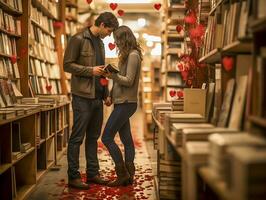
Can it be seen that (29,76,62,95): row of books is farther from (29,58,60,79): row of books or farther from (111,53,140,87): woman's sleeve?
(111,53,140,87): woman's sleeve

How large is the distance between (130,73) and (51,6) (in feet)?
10.6

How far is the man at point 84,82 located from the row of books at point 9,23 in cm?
92

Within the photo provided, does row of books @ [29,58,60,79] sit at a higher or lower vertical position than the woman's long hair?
lower

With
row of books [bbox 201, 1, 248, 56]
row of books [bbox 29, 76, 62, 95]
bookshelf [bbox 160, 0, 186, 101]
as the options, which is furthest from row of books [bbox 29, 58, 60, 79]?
row of books [bbox 201, 1, 248, 56]

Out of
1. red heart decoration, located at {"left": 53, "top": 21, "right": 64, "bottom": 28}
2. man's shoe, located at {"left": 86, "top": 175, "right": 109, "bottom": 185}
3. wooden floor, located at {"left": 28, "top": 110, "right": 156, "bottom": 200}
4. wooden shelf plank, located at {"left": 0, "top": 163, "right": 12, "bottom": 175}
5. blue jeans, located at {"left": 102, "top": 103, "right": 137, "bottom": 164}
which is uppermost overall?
red heart decoration, located at {"left": 53, "top": 21, "right": 64, "bottom": 28}

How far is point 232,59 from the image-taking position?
2.50 metres

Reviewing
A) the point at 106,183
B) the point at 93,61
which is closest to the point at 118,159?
the point at 106,183

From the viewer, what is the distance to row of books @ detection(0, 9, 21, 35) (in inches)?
165

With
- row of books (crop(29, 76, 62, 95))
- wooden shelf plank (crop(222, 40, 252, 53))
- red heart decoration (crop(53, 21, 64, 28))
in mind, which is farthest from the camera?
red heart decoration (crop(53, 21, 64, 28))

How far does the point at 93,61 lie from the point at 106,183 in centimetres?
124

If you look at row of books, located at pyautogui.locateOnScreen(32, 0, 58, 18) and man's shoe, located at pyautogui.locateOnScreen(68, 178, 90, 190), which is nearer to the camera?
man's shoe, located at pyautogui.locateOnScreen(68, 178, 90, 190)

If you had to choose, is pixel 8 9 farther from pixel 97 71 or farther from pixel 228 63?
pixel 228 63

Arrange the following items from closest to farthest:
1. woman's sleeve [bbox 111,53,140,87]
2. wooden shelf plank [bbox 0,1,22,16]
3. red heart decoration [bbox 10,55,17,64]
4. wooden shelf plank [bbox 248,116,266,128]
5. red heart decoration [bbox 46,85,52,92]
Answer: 1. wooden shelf plank [bbox 248,116,266,128]
2. woman's sleeve [bbox 111,53,140,87]
3. wooden shelf plank [bbox 0,1,22,16]
4. red heart decoration [bbox 10,55,17,64]
5. red heart decoration [bbox 46,85,52,92]

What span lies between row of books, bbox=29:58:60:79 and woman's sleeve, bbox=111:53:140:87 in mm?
1836
